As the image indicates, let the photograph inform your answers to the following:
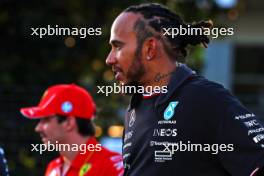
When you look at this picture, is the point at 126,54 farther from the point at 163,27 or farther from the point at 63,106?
the point at 63,106

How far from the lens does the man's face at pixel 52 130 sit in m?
5.40

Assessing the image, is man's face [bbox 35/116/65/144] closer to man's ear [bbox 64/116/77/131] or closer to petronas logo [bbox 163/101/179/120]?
man's ear [bbox 64/116/77/131]

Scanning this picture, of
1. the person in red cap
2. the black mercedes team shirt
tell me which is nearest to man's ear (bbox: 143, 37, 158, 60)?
the black mercedes team shirt

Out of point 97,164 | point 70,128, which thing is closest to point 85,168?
point 97,164

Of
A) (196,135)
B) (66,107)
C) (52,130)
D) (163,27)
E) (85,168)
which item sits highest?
(163,27)

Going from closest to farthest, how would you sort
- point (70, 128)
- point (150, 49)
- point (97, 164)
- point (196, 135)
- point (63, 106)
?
1. point (196, 135)
2. point (150, 49)
3. point (97, 164)
4. point (70, 128)
5. point (63, 106)

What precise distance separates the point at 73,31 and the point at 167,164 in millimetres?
4687

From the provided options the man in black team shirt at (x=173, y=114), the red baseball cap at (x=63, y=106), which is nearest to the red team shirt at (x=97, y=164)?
the red baseball cap at (x=63, y=106)

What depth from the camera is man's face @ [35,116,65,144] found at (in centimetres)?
540

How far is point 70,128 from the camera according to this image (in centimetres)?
542

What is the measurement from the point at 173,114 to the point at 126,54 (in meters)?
0.40

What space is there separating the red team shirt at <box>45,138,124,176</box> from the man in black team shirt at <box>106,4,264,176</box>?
1398mm

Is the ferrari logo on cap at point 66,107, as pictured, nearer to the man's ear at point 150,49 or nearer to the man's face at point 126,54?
the man's face at point 126,54

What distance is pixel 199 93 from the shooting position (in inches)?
127
